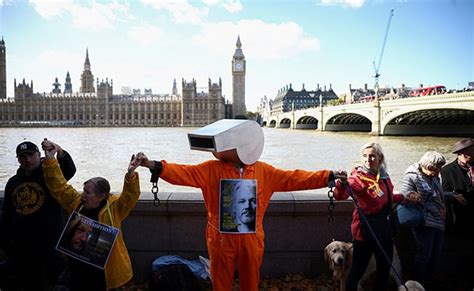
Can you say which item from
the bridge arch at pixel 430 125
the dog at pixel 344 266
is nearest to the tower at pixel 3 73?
the bridge arch at pixel 430 125

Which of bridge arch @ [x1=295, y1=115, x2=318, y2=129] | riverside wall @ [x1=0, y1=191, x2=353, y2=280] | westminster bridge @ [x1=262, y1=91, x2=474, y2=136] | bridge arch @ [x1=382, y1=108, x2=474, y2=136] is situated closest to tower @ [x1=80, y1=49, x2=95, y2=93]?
bridge arch @ [x1=295, y1=115, x2=318, y2=129]

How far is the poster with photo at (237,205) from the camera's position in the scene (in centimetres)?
255

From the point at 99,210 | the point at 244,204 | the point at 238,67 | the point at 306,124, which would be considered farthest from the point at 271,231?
the point at 238,67

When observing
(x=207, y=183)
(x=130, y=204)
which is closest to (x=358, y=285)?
(x=207, y=183)

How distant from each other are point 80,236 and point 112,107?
330 ft

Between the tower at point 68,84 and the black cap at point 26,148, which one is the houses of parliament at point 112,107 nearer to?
the tower at point 68,84

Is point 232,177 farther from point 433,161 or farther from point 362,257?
point 433,161

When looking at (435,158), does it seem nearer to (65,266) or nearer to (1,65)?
(65,266)

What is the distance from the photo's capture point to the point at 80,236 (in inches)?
105

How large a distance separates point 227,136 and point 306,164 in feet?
40.8

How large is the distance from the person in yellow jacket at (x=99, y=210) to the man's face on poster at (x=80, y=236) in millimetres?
A: 82

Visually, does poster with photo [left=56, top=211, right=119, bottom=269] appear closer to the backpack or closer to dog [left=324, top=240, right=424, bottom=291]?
the backpack

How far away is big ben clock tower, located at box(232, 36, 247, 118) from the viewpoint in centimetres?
10269

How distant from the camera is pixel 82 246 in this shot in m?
2.68
